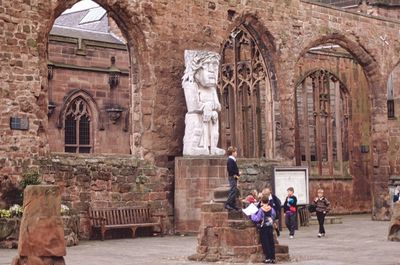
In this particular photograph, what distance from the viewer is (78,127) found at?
24.4 m

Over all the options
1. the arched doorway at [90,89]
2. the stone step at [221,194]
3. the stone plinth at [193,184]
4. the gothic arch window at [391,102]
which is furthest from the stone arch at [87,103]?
the stone step at [221,194]

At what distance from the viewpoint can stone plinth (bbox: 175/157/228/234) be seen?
15.9 m

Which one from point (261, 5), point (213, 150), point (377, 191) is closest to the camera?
point (213, 150)

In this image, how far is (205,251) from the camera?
10.9 meters

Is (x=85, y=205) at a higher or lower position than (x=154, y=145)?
lower

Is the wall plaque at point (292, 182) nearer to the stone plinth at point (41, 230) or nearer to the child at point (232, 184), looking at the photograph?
the child at point (232, 184)

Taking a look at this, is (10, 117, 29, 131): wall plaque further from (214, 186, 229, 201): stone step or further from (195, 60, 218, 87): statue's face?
(214, 186, 229, 201): stone step

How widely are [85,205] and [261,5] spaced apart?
7.57 metres

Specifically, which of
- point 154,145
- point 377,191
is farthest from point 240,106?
point 154,145

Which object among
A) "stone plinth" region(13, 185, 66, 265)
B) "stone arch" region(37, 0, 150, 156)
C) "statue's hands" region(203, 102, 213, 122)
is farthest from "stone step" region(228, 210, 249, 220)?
"stone arch" region(37, 0, 150, 156)

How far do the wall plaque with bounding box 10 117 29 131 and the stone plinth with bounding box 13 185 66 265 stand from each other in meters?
6.66

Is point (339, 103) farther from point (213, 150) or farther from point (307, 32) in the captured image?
point (213, 150)

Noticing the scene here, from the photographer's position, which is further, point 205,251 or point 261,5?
point 261,5

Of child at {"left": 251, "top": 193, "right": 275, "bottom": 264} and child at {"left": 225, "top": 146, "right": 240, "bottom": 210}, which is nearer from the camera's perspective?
child at {"left": 251, "top": 193, "right": 275, "bottom": 264}
